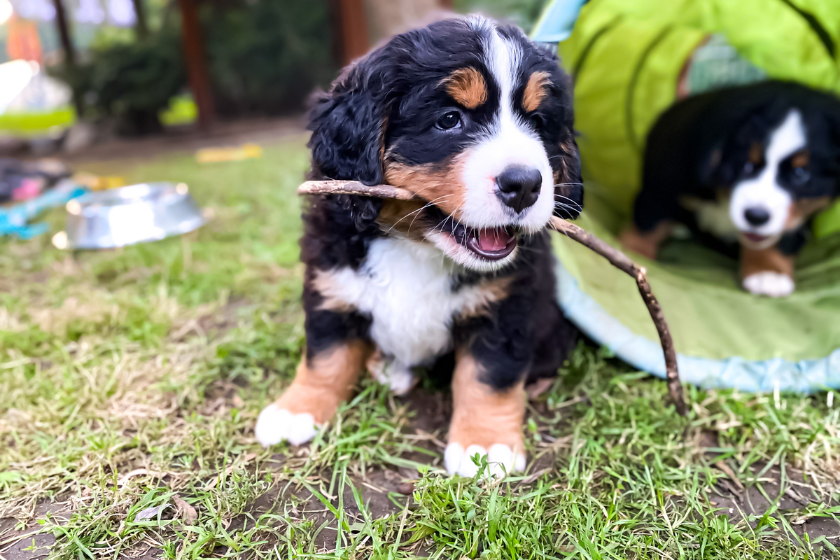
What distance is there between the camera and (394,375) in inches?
92.5

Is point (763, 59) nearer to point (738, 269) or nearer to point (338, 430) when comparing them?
point (738, 269)

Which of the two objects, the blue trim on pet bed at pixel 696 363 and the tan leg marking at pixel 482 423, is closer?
the tan leg marking at pixel 482 423

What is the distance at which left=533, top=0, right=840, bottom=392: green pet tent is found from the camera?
246cm

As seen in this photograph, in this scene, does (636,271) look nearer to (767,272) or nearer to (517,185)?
(517,185)

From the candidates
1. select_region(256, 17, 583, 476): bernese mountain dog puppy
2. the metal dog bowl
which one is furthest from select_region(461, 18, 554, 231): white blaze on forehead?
the metal dog bowl

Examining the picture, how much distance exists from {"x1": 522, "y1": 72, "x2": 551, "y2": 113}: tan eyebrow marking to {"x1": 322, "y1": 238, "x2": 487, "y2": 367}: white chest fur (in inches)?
20.8

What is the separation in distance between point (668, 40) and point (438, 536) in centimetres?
448

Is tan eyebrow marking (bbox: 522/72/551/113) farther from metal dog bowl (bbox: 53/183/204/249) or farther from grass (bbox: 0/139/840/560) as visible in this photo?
metal dog bowl (bbox: 53/183/204/249)

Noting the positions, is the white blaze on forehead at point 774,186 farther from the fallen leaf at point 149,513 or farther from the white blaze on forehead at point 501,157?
the fallen leaf at point 149,513

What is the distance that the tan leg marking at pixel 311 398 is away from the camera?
2062 millimetres

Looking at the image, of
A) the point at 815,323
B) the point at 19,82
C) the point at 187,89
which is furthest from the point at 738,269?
the point at 19,82

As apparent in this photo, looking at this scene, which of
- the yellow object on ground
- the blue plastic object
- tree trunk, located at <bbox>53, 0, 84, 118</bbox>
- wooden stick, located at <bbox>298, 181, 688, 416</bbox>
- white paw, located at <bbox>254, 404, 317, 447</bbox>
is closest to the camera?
wooden stick, located at <bbox>298, 181, 688, 416</bbox>

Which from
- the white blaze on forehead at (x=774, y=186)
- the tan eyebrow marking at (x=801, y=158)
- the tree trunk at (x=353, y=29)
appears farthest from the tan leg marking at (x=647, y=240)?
the tree trunk at (x=353, y=29)

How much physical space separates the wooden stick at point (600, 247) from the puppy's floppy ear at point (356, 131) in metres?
0.06
